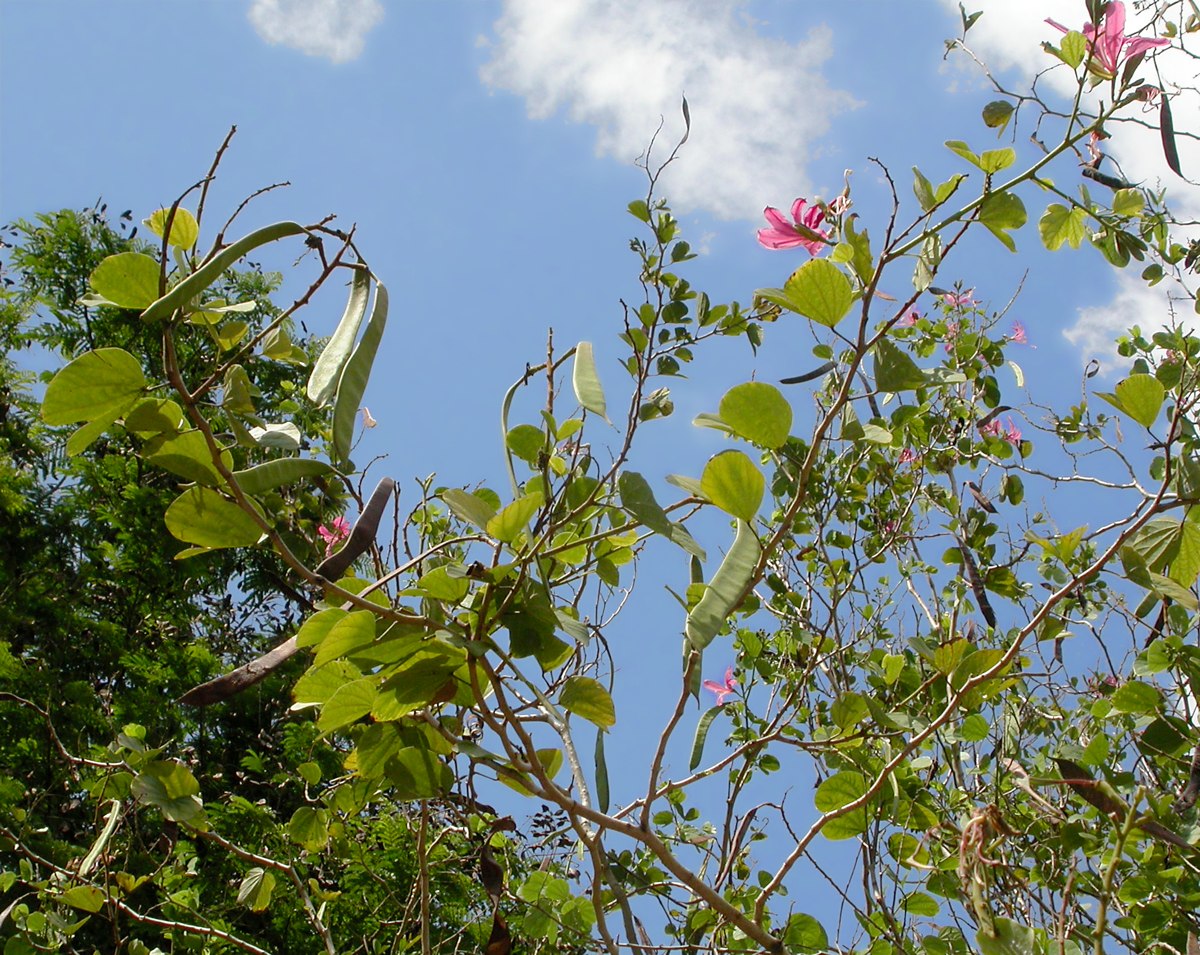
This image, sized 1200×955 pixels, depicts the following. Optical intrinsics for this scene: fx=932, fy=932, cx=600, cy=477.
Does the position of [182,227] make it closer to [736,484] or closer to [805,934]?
[736,484]

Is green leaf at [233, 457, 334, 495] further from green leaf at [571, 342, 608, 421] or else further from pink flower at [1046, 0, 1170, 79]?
pink flower at [1046, 0, 1170, 79]

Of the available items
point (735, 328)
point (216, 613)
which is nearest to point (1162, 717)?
point (735, 328)

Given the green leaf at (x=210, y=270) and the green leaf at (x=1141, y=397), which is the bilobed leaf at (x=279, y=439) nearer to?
the green leaf at (x=210, y=270)

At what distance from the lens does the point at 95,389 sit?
0.59 meters

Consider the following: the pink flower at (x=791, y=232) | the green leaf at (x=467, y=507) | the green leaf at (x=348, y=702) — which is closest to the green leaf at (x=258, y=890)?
the green leaf at (x=348, y=702)

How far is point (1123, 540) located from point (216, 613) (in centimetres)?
600

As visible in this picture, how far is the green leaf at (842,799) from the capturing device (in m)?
0.85

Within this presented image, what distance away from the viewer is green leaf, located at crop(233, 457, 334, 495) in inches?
24.1

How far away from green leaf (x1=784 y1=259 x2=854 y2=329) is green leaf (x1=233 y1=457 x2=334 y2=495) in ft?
1.08

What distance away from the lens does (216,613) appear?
5938 mm

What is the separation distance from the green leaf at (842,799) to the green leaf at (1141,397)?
390 mm

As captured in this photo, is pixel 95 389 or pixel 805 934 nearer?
pixel 95 389

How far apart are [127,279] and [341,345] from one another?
0.14 metres

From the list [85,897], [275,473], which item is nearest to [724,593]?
[275,473]
